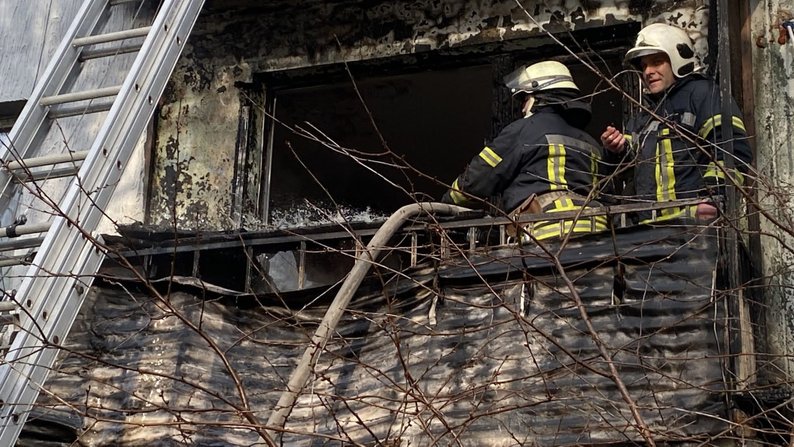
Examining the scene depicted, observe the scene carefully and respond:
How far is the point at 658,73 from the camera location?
7930 millimetres

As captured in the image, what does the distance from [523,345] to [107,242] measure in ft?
7.44

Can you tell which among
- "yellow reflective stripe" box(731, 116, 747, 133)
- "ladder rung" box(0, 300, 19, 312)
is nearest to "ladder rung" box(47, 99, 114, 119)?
"ladder rung" box(0, 300, 19, 312)

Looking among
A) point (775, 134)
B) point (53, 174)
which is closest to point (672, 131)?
point (775, 134)

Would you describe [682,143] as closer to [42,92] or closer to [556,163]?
[556,163]

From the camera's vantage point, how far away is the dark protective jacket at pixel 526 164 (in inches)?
304

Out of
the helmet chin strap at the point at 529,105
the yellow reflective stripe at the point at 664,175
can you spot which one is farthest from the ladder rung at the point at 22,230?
the yellow reflective stripe at the point at 664,175

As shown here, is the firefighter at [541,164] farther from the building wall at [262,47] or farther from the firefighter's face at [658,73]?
the building wall at [262,47]

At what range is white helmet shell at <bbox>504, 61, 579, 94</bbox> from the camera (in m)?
8.07

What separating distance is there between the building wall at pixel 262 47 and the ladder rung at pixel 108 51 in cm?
143

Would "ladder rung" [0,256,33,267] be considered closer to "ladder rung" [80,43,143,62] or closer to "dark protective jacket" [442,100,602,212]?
"ladder rung" [80,43,143,62]

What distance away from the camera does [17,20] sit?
979 centimetres

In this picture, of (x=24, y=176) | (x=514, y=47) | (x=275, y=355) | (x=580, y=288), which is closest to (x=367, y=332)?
(x=275, y=355)

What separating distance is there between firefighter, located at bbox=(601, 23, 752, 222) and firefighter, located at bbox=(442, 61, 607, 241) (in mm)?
219

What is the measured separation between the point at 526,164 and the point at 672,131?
0.96 meters
